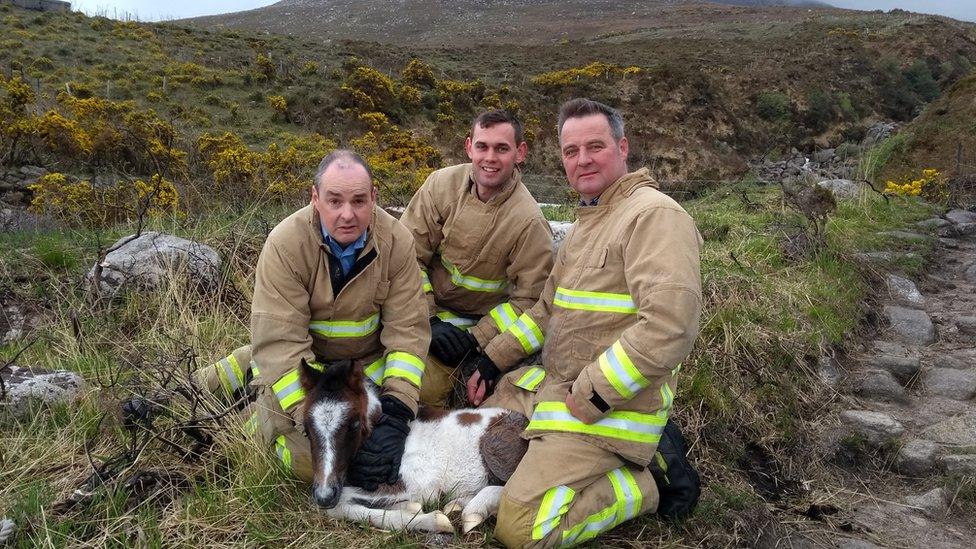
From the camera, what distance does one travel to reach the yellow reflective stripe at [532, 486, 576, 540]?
2.99 metres

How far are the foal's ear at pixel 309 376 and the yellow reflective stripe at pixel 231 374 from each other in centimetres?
121

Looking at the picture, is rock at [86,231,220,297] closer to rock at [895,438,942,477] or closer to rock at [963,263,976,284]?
rock at [895,438,942,477]

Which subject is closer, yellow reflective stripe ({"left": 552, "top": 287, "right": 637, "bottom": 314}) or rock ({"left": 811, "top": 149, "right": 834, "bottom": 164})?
yellow reflective stripe ({"left": 552, "top": 287, "right": 637, "bottom": 314})

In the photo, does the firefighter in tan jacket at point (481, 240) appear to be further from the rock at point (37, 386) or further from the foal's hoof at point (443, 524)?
the rock at point (37, 386)

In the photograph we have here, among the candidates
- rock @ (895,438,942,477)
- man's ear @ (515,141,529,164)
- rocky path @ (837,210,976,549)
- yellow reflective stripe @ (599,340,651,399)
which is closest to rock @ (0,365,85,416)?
man's ear @ (515,141,529,164)

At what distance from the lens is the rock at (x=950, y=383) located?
16.7ft

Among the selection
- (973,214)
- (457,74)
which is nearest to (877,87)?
(457,74)

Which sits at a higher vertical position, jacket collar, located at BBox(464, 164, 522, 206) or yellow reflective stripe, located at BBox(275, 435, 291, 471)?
jacket collar, located at BBox(464, 164, 522, 206)

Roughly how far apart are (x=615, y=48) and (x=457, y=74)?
542 inches

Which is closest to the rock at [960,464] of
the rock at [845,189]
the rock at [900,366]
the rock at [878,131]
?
the rock at [900,366]

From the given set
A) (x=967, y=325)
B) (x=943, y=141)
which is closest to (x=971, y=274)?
(x=967, y=325)

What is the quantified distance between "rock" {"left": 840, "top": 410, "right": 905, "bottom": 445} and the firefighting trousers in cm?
225

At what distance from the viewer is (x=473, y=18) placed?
2793 inches

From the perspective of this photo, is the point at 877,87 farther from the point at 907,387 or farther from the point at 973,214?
the point at 907,387
